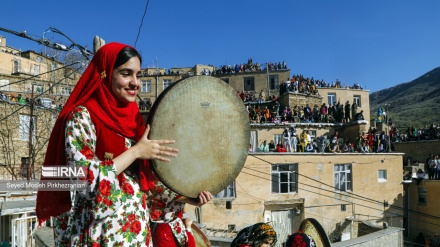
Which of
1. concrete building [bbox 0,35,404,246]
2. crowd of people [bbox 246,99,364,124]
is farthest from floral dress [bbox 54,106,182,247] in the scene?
crowd of people [bbox 246,99,364,124]

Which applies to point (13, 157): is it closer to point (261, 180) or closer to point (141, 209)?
point (261, 180)

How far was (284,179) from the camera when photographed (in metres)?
21.9

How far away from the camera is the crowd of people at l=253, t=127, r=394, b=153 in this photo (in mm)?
22406

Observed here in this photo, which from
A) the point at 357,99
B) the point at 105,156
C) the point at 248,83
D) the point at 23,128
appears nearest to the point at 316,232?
the point at 105,156

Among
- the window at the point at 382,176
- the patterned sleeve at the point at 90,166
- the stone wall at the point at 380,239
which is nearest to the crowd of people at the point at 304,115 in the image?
the window at the point at 382,176

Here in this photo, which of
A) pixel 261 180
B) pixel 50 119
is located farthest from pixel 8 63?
pixel 261 180

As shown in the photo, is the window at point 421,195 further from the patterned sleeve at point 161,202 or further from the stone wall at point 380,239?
the patterned sleeve at point 161,202

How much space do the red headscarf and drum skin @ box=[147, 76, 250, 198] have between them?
0.62 ft

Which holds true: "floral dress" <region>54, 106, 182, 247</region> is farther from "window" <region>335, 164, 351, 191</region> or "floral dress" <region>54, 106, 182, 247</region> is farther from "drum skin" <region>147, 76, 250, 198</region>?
"window" <region>335, 164, 351, 191</region>

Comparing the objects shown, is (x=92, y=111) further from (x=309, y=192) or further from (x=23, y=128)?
(x=23, y=128)

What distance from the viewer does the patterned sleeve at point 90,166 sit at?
78.9 inches

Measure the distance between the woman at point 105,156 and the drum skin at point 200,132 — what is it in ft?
0.46

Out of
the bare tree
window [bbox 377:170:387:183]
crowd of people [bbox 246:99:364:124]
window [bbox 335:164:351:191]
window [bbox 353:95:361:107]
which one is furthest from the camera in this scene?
window [bbox 353:95:361:107]

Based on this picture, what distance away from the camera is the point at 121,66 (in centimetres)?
230
